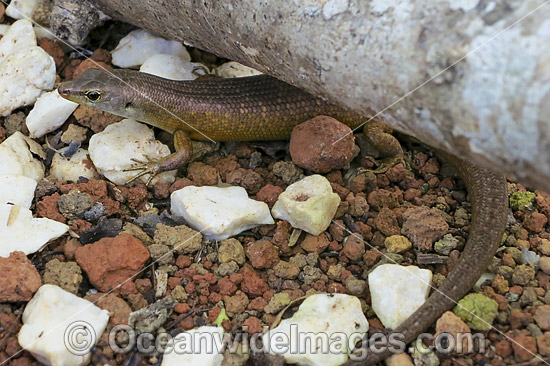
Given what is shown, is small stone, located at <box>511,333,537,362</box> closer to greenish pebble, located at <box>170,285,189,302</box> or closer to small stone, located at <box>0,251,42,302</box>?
greenish pebble, located at <box>170,285,189,302</box>

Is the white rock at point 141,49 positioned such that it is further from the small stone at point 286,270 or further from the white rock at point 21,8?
the small stone at point 286,270

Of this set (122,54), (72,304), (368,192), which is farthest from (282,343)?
(122,54)

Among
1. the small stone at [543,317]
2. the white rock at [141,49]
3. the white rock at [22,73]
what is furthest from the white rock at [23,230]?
the small stone at [543,317]

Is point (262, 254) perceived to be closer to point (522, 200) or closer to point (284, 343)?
point (284, 343)

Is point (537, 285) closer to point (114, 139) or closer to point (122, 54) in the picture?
point (114, 139)

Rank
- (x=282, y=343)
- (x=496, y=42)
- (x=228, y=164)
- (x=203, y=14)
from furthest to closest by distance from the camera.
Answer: (x=228, y=164)
(x=203, y=14)
(x=282, y=343)
(x=496, y=42)
